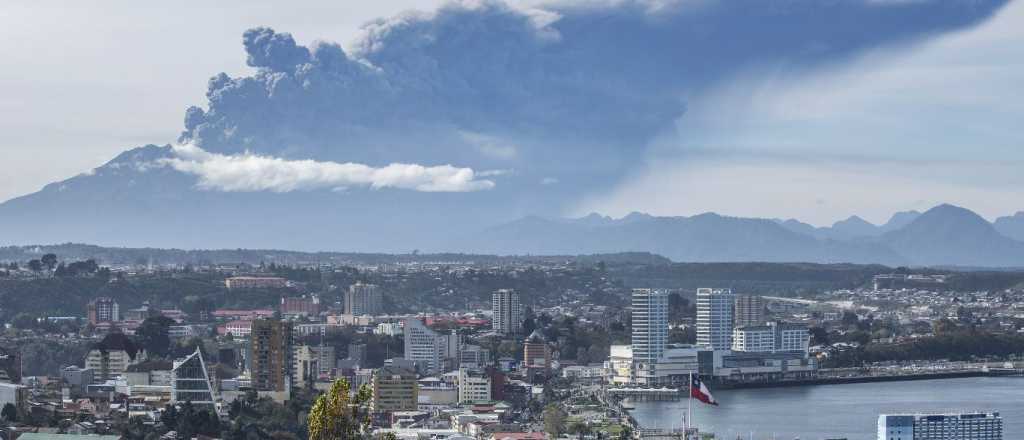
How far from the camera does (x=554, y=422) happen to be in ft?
94.5

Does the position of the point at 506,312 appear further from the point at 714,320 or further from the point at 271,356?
the point at 271,356

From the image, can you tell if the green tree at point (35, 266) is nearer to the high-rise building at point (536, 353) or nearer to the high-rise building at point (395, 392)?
the high-rise building at point (536, 353)

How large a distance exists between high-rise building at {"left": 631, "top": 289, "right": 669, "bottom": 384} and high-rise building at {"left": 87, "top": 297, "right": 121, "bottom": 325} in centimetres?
1118

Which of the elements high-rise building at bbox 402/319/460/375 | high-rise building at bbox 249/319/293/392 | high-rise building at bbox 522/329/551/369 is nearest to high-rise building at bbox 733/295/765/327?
high-rise building at bbox 522/329/551/369

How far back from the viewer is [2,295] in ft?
160

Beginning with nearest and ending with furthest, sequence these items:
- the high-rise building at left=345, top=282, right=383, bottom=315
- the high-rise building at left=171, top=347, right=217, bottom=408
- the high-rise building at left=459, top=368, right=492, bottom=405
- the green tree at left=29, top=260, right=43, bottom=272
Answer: the high-rise building at left=171, top=347, right=217, bottom=408, the high-rise building at left=459, top=368, right=492, bottom=405, the green tree at left=29, top=260, right=43, bottom=272, the high-rise building at left=345, top=282, right=383, bottom=315

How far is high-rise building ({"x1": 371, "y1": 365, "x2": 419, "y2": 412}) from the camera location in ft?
104

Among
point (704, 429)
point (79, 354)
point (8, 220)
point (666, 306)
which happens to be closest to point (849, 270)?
point (8, 220)

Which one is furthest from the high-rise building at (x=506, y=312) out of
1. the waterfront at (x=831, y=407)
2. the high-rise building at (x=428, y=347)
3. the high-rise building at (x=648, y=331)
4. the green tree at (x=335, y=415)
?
the green tree at (x=335, y=415)

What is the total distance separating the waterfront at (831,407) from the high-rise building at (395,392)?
319cm

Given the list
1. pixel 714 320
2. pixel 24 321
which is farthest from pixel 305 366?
pixel 714 320

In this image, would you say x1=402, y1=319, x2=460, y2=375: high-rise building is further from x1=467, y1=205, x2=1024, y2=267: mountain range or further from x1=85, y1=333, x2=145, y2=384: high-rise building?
x1=467, y1=205, x2=1024, y2=267: mountain range

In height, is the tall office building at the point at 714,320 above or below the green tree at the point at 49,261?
below

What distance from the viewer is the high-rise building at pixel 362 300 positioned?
178ft
